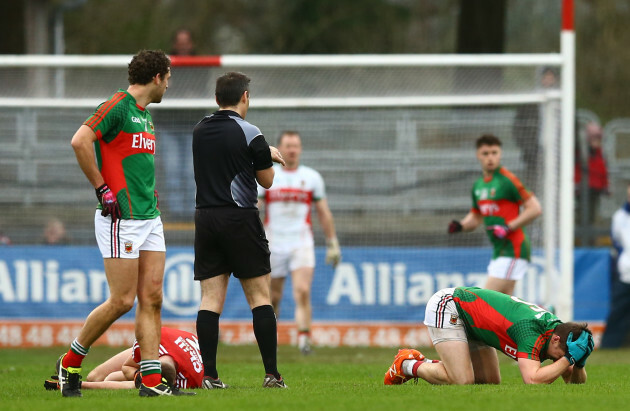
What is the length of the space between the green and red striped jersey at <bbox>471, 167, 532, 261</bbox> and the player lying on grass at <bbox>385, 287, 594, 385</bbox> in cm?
366

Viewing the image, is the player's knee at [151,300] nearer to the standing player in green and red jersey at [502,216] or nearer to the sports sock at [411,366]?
the sports sock at [411,366]

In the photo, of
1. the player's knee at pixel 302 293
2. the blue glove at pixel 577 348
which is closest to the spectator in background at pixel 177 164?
the player's knee at pixel 302 293

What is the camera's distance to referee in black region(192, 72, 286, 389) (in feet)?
24.8

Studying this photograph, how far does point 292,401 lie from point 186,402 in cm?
67

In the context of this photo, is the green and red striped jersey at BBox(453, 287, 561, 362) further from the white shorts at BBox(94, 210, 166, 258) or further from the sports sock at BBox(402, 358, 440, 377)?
the white shorts at BBox(94, 210, 166, 258)

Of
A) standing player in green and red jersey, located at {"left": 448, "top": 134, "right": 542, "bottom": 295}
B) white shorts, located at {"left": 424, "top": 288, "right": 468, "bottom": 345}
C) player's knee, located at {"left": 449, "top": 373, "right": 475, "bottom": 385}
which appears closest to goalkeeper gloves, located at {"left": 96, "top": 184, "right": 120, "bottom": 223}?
white shorts, located at {"left": 424, "top": 288, "right": 468, "bottom": 345}

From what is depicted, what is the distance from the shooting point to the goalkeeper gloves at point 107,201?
6.96 m

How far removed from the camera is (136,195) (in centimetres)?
712

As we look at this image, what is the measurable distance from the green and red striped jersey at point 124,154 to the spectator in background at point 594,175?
9797mm

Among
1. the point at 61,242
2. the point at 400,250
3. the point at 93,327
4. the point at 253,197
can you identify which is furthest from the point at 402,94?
the point at 93,327

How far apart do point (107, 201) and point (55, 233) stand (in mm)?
7444

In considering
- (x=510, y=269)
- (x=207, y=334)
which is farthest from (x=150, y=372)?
(x=510, y=269)

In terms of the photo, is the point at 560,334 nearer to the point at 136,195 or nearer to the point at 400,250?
the point at 136,195

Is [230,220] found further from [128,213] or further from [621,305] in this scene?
[621,305]
